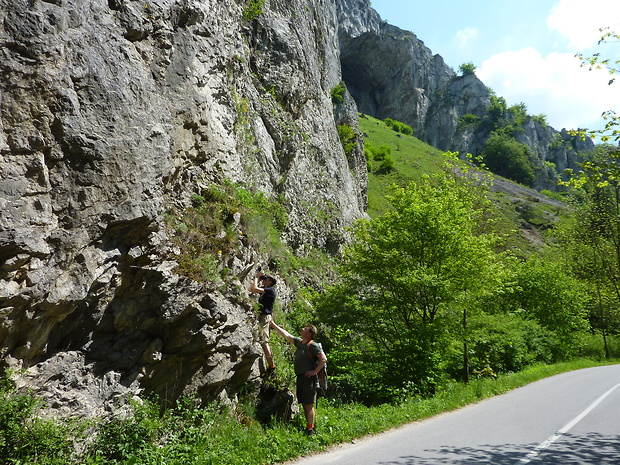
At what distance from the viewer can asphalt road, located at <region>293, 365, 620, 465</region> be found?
5.88 m

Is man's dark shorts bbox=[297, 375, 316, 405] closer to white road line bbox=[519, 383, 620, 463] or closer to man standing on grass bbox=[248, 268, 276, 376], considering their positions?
Result: man standing on grass bbox=[248, 268, 276, 376]

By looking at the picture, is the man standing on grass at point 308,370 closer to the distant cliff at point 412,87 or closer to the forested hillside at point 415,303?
the forested hillside at point 415,303

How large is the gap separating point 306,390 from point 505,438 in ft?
11.8

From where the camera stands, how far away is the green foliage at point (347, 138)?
27.5 m

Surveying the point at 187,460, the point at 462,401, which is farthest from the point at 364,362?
the point at 187,460

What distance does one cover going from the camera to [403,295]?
12.0m

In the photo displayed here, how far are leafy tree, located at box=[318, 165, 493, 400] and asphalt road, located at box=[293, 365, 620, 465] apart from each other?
1.83 metres

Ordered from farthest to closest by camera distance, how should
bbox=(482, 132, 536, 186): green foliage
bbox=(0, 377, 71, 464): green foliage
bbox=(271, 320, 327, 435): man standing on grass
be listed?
1. bbox=(482, 132, 536, 186): green foliage
2. bbox=(271, 320, 327, 435): man standing on grass
3. bbox=(0, 377, 71, 464): green foliage

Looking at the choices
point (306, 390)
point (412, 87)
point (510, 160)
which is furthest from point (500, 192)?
point (306, 390)

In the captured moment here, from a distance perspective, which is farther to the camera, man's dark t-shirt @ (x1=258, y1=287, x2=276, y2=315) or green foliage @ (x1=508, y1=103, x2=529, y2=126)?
green foliage @ (x1=508, y1=103, x2=529, y2=126)

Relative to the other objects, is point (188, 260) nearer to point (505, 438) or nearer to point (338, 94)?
point (505, 438)

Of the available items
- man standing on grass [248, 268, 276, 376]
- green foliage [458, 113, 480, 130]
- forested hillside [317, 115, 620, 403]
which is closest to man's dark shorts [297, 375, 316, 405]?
man standing on grass [248, 268, 276, 376]

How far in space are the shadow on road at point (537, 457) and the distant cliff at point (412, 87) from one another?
78.4 m

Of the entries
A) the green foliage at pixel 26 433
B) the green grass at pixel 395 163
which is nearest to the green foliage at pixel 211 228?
the green foliage at pixel 26 433
